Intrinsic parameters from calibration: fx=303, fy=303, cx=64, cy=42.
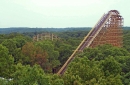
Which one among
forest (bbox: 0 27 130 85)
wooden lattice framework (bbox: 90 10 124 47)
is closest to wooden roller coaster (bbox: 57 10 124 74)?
wooden lattice framework (bbox: 90 10 124 47)

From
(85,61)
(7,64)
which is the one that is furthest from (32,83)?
(7,64)

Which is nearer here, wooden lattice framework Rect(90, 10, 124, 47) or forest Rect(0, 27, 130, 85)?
forest Rect(0, 27, 130, 85)

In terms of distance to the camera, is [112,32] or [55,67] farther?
[112,32]

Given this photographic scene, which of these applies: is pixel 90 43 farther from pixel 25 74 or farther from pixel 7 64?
pixel 25 74

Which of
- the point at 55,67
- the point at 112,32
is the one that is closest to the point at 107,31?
the point at 112,32

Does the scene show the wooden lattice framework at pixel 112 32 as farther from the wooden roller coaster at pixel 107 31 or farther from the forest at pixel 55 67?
the forest at pixel 55 67

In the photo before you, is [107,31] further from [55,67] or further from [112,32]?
[55,67]

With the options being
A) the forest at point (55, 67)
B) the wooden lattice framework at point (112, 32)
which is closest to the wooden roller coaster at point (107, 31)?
the wooden lattice framework at point (112, 32)

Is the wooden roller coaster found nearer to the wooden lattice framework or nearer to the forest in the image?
the wooden lattice framework
